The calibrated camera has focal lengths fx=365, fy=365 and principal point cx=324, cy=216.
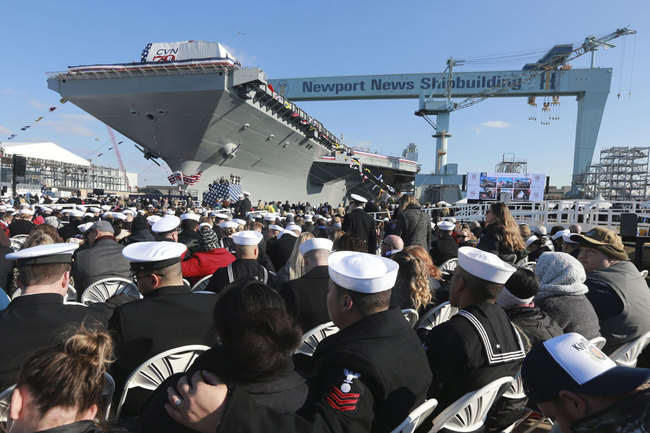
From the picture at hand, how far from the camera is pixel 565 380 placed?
1.04 metres

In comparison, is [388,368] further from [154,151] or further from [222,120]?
[154,151]

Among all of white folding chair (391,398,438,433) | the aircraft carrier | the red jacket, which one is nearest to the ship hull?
the aircraft carrier

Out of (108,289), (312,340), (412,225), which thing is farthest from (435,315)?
(412,225)

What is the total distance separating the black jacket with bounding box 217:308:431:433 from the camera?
1.23 m

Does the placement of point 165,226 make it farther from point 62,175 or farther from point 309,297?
point 62,175

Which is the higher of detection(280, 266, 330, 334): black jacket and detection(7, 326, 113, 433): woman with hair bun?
detection(7, 326, 113, 433): woman with hair bun

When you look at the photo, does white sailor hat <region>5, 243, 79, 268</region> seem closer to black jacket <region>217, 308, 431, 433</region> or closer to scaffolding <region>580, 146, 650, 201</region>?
black jacket <region>217, 308, 431, 433</region>

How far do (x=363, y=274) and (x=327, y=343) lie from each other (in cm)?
37

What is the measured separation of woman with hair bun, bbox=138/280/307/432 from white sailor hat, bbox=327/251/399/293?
474 mm

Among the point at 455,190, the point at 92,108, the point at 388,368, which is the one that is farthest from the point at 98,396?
the point at 455,190

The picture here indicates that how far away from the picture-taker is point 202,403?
1.20 meters

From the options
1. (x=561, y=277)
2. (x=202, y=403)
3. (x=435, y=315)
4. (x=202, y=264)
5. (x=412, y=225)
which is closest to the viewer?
(x=202, y=403)

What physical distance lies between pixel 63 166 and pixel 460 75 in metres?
54.8

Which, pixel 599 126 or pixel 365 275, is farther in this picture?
pixel 599 126
